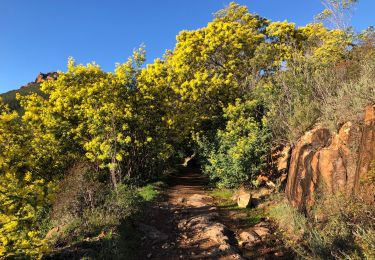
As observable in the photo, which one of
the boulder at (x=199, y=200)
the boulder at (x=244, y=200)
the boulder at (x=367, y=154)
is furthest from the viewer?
the boulder at (x=199, y=200)

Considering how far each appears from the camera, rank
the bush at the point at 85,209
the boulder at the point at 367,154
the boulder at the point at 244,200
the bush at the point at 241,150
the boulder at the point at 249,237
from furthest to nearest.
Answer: the bush at the point at 241,150 < the boulder at the point at 244,200 < the bush at the point at 85,209 < the boulder at the point at 249,237 < the boulder at the point at 367,154

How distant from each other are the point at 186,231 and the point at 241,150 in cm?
430

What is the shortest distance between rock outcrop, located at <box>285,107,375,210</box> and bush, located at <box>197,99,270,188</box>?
3.03 metres

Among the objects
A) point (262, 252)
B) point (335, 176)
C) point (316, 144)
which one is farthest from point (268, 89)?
point (262, 252)

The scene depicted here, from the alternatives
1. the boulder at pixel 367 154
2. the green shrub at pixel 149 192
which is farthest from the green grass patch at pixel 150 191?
the boulder at pixel 367 154

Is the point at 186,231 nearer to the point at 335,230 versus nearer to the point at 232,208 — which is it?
the point at 232,208

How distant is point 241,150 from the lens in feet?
43.0

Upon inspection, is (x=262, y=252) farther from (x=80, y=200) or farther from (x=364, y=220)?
(x=80, y=200)

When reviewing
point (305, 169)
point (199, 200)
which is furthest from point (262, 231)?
point (199, 200)

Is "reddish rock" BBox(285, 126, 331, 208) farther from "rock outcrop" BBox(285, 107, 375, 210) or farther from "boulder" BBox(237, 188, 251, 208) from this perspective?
"boulder" BBox(237, 188, 251, 208)

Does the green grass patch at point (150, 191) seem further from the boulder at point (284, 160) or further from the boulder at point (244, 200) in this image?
the boulder at point (284, 160)

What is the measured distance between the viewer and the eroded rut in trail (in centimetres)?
869

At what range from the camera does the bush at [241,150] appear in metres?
13.4

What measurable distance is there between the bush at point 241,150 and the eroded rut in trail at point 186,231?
57.3 inches
